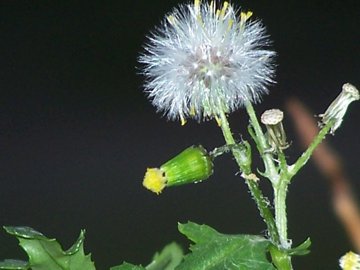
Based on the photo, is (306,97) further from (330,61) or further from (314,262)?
(314,262)

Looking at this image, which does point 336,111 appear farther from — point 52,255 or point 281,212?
point 52,255

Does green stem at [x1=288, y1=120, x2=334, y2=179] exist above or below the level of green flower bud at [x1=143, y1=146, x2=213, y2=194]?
below

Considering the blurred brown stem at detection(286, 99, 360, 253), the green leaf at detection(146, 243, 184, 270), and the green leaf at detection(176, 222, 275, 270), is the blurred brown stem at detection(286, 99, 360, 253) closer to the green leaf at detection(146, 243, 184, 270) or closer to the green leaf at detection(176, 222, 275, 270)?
the green leaf at detection(146, 243, 184, 270)

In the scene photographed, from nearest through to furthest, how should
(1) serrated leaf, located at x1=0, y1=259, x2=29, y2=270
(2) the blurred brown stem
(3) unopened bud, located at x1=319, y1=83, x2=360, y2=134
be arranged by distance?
(1) serrated leaf, located at x1=0, y1=259, x2=29, y2=270 < (3) unopened bud, located at x1=319, y1=83, x2=360, y2=134 < (2) the blurred brown stem

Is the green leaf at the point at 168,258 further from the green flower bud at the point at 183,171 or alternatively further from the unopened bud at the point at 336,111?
the unopened bud at the point at 336,111

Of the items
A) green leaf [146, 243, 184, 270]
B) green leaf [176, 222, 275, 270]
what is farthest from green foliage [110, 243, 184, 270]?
green leaf [176, 222, 275, 270]

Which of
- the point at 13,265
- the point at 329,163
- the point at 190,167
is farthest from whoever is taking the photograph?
the point at 329,163

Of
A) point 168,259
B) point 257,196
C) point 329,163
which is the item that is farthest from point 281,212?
point 329,163
